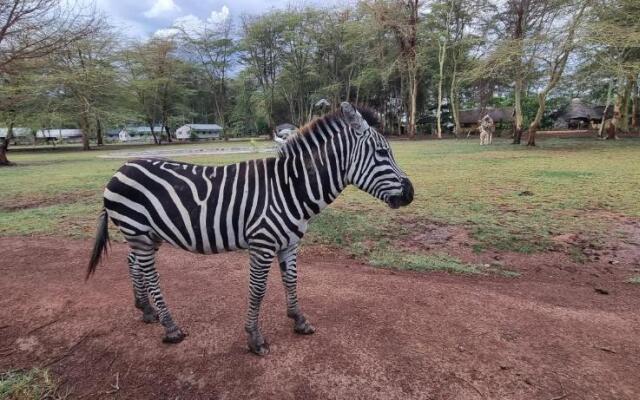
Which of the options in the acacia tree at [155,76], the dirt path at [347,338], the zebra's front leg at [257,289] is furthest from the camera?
the acacia tree at [155,76]

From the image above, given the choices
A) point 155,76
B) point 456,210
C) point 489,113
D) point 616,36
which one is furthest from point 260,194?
point 155,76

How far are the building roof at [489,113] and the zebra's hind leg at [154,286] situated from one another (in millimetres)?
51123

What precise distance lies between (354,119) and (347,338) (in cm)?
196

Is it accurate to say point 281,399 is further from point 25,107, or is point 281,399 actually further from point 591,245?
point 25,107

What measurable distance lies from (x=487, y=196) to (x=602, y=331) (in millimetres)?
6352

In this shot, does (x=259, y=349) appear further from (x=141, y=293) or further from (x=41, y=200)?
(x=41, y=200)

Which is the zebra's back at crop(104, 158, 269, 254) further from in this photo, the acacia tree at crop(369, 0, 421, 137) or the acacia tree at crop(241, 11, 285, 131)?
the acacia tree at crop(241, 11, 285, 131)

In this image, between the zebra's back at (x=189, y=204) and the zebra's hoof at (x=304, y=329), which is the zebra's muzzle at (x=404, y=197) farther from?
the zebra's hoof at (x=304, y=329)

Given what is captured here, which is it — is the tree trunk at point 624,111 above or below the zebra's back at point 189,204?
above

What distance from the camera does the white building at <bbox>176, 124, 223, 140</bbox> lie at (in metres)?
69.9

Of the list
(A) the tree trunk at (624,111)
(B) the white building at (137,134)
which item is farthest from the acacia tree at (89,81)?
(A) the tree trunk at (624,111)

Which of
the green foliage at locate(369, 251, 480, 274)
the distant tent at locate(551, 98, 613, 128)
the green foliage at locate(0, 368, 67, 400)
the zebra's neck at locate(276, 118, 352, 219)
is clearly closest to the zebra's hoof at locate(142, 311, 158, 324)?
the green foliage at locate(0, 368, 67, 400)

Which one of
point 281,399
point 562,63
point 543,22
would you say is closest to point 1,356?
point 281,399

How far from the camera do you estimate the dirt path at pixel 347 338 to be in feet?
8.71
